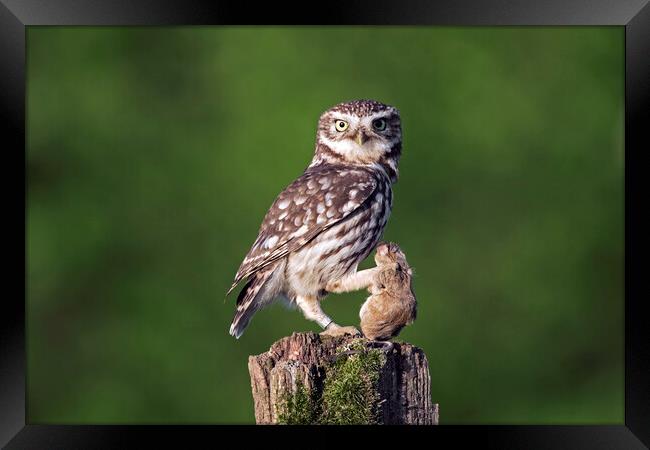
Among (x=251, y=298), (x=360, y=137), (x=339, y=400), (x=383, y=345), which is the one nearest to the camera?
(x=339, y=400)

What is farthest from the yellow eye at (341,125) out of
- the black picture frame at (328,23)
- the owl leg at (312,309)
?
the black picture frame at (328,23)

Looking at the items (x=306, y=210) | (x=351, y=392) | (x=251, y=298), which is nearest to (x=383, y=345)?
(x=351, y=392)

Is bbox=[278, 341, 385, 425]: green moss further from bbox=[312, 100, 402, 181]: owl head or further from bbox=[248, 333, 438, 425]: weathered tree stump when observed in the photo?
bbox=[312, 100, 402, 181]: owl head

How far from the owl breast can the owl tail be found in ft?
0.41

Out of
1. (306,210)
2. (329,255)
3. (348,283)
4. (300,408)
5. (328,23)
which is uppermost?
(328,23)

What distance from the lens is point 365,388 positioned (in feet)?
12.4

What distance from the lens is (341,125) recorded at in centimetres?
474

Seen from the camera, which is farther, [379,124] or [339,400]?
[379,124]

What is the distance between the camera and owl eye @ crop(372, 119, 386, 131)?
15.5 ft

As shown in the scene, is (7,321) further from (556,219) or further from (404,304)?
(556,219)

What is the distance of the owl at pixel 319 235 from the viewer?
176 inches

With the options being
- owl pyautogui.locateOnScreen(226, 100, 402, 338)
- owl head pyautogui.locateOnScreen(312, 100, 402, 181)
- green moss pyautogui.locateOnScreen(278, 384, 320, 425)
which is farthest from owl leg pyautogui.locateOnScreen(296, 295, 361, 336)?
owl head pyautogui.locateOnScreen(312, 100, 402, 181)

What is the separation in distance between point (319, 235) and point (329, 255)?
107 mm

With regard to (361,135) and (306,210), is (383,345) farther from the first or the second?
(361,135)
